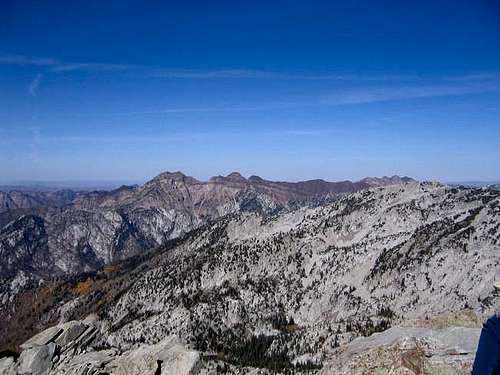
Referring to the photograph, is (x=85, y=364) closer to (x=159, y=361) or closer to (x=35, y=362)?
(x=159, y=361)

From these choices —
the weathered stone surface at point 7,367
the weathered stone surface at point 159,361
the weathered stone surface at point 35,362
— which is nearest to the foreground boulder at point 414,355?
the weathered stone surface at point 159,361

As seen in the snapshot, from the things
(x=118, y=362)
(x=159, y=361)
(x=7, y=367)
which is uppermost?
(x=159, y=361)

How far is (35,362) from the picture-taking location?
184 meters

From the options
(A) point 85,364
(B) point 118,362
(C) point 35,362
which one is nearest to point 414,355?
(B) point 118,362

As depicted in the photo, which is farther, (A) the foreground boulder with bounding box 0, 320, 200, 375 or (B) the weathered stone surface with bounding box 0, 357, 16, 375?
(B) the weathered stone surface with bounding box 0, 357, 16, 375

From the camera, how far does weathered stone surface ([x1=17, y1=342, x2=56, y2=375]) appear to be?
7101 inches

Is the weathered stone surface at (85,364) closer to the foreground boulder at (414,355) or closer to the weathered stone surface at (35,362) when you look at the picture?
the weathered stone surface at (35,362)

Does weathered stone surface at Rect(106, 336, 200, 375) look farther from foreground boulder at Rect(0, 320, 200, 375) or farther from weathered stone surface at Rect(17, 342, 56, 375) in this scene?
weathered stone surface at Rect(17, 342, 56, 375)

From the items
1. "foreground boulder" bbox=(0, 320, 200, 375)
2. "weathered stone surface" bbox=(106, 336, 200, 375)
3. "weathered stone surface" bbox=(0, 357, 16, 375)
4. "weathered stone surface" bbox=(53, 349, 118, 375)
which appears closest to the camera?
"weathered stone surface" bbox=(106, 336, 200, 375)

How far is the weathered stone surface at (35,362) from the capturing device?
7101 inches

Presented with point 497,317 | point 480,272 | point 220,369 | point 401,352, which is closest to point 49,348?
point 220,369

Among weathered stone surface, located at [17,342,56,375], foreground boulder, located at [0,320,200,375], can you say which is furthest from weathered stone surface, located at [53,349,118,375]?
weathered stone surface, located at [17,342,56,375]

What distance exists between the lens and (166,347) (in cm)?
15888

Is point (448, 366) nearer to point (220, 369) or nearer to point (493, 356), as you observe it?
point (493, 356)
